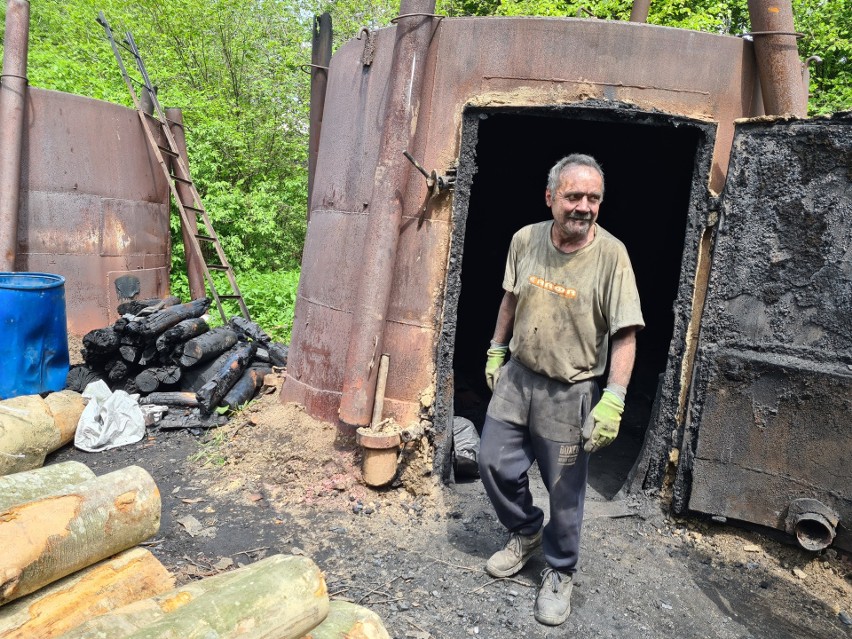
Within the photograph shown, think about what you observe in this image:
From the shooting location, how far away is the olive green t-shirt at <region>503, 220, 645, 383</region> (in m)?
2.93

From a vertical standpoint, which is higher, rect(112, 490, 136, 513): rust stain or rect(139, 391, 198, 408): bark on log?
rect(112, 490, 136, 513): rust stain

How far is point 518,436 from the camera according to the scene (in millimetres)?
3244

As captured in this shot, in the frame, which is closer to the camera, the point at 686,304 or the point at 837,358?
the point at 837,358

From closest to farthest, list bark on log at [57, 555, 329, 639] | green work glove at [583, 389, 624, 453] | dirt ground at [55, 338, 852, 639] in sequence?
1. bark on log at [57, 555, 329, 639]
2. green work glove at [583, 389, 624, 453]
3. dirt ground at [55, 338, 852, 639]

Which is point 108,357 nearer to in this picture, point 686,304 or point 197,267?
point 197,267

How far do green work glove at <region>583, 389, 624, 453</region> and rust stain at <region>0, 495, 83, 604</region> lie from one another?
90.5 inches

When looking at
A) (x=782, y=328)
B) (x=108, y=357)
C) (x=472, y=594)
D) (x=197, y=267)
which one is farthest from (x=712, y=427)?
(x=197, y=267)

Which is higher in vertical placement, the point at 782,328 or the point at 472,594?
the point at 782,328

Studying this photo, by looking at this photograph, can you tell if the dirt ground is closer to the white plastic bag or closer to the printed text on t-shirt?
the white plastic bag

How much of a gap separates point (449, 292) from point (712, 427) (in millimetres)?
1967

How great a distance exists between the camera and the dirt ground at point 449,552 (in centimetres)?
313

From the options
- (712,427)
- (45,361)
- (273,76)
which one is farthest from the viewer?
(273,76)

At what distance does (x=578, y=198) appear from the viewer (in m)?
2.90

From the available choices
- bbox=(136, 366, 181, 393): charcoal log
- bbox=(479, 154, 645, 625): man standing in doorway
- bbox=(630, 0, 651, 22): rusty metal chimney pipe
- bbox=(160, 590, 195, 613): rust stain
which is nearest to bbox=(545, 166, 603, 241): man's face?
bbox=(479, 154, 645, 625): man standing in doorway
